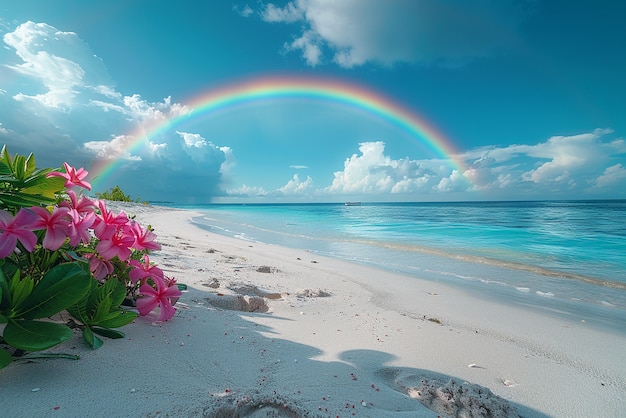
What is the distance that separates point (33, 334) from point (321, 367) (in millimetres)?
1288

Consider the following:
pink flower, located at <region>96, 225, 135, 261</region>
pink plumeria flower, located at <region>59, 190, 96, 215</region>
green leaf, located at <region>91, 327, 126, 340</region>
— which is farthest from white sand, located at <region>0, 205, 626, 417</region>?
pink plumeria flower, located at <region>59, 190, 96, 215</region>

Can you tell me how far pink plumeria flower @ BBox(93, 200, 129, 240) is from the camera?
148cm

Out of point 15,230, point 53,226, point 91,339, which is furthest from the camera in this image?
point 91,339

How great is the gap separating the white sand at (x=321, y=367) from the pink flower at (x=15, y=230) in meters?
0.47

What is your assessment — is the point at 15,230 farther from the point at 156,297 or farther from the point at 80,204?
the point at 156,297

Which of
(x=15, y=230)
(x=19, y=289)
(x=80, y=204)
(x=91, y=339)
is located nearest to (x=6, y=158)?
(x=80, y=204)

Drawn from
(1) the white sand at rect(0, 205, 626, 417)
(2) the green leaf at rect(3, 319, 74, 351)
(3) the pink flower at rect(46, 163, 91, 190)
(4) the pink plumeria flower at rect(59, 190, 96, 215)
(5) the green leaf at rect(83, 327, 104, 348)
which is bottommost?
(1) the white sand at rect(0, 205, 626, 417)

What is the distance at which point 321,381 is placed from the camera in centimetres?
157

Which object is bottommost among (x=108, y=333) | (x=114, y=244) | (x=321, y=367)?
(x=321, y=367)

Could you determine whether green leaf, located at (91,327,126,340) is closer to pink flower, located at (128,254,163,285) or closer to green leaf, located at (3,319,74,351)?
pink flower, located at (128,254,163,285)

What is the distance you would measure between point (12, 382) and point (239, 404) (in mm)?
819

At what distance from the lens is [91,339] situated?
1412 millimetres

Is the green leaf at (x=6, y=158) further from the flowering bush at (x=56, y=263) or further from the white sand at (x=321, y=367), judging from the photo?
the white sand at (x=321, y=367)

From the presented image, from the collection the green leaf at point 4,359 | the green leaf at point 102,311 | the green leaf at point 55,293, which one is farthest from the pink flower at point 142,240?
the green leaf at point 4,359
